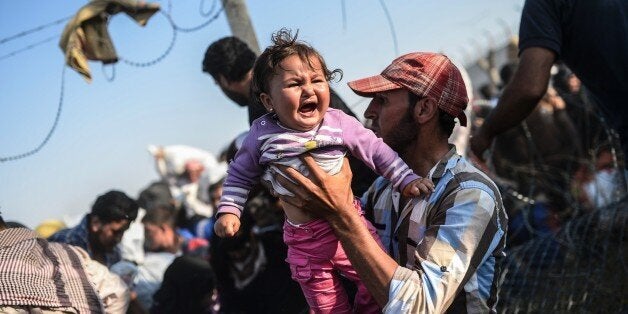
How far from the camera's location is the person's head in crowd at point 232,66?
163 inches

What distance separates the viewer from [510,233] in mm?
5645

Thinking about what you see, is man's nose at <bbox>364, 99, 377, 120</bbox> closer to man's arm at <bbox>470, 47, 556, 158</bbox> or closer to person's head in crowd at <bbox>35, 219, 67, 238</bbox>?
man's arm at <bbox>470, 47, 556, 158</bbox>

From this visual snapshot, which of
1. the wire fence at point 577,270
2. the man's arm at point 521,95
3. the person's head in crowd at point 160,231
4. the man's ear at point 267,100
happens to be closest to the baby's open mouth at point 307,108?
the man's ear at point 267,100

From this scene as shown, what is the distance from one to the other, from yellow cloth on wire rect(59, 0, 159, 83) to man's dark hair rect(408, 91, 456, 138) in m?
3.04

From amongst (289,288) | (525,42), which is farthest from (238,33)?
(525,42)

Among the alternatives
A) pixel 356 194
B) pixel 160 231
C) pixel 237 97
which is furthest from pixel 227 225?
pixel 160 231

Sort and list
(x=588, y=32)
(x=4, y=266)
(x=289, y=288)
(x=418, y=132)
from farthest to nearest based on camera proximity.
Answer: (x=289, y=288) < (x=588, y=32) < (x=4, y=266) < (x=418, y=132)

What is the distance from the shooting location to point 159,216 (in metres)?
6.56

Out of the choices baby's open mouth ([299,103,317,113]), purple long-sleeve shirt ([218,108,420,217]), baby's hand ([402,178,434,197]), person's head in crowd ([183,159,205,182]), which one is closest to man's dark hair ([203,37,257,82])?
purple long-sleeve shirt ([218,108,420,217])

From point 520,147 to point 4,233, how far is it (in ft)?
15.2

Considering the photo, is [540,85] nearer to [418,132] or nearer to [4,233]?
[418,132]

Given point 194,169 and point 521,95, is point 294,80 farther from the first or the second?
point 194,169

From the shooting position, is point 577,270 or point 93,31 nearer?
point 577,270

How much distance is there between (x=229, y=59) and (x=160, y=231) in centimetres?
275
